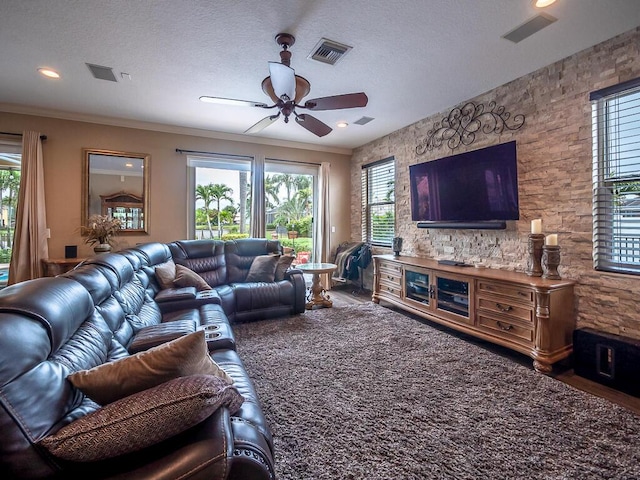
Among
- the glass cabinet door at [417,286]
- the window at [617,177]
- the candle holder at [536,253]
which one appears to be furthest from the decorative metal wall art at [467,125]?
the glass cabinet door at [417,286]

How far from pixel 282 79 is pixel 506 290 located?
8.71 ft

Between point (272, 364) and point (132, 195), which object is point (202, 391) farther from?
point (132, 195)

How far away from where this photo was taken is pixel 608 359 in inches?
88.0

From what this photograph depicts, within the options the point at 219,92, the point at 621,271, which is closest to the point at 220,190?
the point at 219,92

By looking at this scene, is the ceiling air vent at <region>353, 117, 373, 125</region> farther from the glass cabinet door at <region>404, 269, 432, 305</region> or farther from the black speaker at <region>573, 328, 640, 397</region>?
the black speaker at <region>573, 328, 640, 397</region>

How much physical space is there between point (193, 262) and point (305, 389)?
2646 mm

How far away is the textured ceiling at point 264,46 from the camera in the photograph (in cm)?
212

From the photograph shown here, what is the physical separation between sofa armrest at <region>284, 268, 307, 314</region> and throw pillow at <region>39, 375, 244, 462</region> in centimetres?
303

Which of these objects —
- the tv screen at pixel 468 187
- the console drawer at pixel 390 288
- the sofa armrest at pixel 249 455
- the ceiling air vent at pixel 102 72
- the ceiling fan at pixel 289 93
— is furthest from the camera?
the console drawer at pixel 390 288

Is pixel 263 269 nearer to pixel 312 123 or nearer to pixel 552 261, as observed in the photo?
pixel 312 123

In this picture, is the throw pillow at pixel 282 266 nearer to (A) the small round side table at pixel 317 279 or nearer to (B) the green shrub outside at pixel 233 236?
(A) the small round side table at pixel 317 279

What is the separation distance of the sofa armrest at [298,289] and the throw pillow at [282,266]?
0.09 meters

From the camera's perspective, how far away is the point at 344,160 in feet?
19.7

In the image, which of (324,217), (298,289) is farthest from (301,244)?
(298,289)
